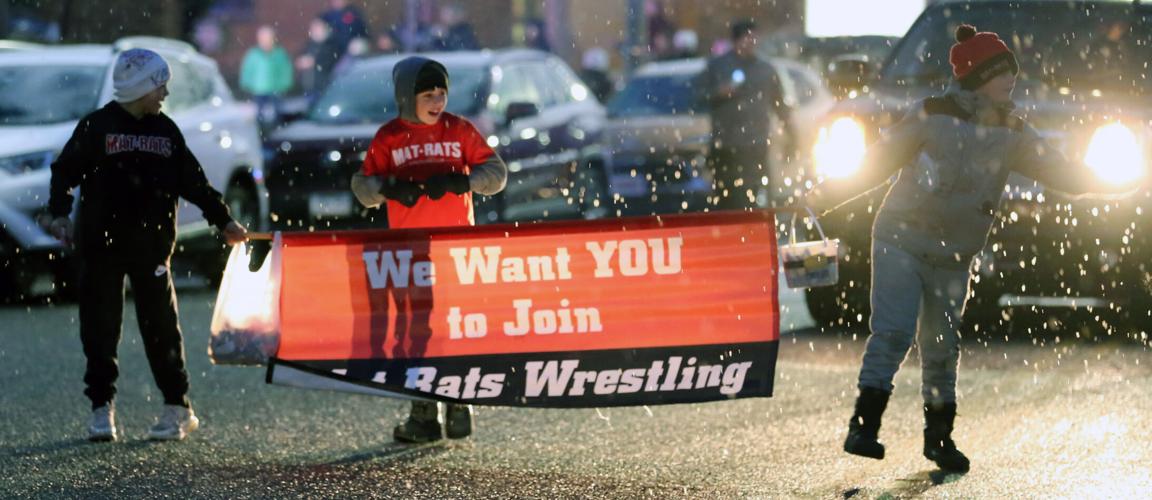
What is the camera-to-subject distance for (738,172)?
1622 centimetres

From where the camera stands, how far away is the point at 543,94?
1991 centimetres

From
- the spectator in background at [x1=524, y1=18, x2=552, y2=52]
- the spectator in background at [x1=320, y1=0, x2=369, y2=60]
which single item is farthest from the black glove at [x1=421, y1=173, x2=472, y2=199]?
the spectator in background at [x1=524, y1=18, x2=552, y2=52]

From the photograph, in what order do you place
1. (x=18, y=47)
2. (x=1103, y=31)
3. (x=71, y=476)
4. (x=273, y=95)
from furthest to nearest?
(x=273, y=95) < (x=18, y=47) < (x=1103, y=31) < (x=71, y=476)

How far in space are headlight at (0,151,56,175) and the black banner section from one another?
7.45 m

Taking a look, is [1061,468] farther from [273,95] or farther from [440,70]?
[273,95]

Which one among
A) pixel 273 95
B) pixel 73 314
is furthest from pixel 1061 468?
pixel 273 95

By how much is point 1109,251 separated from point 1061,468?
13.8 ft

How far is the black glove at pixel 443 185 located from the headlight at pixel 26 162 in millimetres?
7041

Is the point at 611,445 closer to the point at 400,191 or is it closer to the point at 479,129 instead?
the point at 400,191

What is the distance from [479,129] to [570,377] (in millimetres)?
10306

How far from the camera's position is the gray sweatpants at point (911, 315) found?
25.5 feet

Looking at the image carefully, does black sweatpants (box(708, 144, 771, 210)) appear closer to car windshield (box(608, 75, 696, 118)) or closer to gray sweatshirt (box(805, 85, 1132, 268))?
car windshield (box(608, 75, 696, 118))

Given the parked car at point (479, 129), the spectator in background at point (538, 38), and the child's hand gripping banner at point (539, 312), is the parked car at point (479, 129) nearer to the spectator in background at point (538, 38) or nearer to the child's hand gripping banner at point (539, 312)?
the child's hand gripping banner at point (539, 312)

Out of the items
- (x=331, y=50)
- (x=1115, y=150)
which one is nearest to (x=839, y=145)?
(x=1115, y=150)
